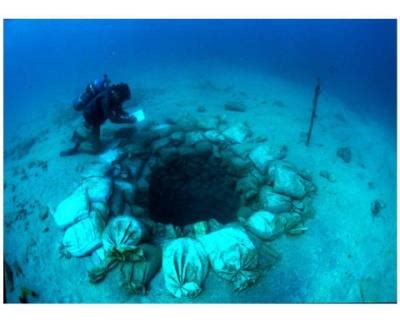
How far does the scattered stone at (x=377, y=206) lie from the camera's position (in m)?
3.86

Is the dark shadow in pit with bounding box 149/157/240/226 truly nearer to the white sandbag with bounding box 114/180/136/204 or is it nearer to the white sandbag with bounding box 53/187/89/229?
the white sandbag with bounding box 114/180/136/204

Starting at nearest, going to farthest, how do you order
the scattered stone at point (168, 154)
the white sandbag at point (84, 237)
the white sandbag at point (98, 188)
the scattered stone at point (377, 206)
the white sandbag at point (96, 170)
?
the white sandbag at point (84, 237)
the white sandbag at point (98, 188)
the scattered stone at point (377, 206)
the white sandbag at point (96, 170)
the scattered stone at point (168, 154)

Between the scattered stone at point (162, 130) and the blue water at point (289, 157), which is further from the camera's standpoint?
the scattered stone at point (162, 130)

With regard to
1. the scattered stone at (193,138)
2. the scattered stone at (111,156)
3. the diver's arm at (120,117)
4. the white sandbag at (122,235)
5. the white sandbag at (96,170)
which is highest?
the diver's arm at (120,117)

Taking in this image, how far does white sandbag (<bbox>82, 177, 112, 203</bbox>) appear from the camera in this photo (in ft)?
11.8

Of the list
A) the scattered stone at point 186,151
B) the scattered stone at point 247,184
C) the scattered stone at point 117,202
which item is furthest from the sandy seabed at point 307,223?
the scattered stone at point 186,151

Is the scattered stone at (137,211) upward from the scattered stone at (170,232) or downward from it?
upward

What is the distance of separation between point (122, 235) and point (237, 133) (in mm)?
2408

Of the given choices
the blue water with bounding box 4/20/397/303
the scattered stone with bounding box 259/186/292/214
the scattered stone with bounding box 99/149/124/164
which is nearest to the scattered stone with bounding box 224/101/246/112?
the blue water with bounding box 4/20/397/303

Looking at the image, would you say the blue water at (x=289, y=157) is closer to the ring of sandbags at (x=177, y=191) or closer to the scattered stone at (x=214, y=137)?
the ring of sandbags at (x=177, y=191)

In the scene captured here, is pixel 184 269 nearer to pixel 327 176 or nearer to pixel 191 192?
pixel 191 192

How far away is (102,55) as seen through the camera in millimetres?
16172

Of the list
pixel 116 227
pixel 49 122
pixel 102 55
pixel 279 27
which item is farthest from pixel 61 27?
pixel 116 227
